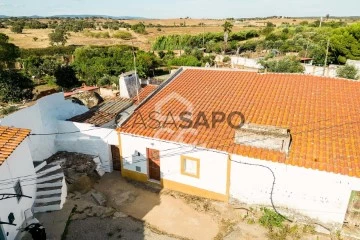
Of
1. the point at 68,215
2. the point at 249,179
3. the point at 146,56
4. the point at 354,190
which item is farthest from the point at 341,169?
the point at 146,56

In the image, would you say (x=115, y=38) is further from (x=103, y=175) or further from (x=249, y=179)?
(x=249, y=179)

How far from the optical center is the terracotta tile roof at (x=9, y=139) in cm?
1052

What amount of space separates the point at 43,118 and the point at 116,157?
4512mm

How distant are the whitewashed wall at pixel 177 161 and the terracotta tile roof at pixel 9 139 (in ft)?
16.5

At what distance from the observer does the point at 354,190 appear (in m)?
11.3

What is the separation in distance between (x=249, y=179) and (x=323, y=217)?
3314 millimetres

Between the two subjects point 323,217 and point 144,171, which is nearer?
point 323,217

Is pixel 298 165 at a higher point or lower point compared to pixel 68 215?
higher

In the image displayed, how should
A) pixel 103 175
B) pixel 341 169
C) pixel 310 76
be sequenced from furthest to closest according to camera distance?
pixel 310 76 → pixel 103 175 → pixel 341 169

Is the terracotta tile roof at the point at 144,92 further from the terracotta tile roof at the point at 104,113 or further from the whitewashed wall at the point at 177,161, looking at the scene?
the whitewashed wall at the point at 177,161

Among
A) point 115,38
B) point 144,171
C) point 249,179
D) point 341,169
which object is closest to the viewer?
point 341,169

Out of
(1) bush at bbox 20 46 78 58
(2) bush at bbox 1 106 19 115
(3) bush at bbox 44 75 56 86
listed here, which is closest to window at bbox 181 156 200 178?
(2) bush at bbox 1 106 19 115

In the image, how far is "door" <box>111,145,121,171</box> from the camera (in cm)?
1651

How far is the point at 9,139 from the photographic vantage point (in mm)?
11336
